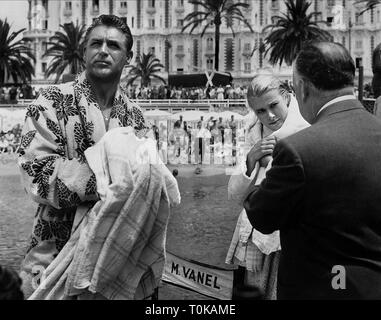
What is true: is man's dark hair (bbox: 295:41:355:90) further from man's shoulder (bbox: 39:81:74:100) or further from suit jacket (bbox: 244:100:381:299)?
man's shoulder (bbox: 39:81:74:100)

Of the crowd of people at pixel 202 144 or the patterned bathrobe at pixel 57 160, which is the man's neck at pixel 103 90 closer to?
the patterned bathrobe at pixel 57 160

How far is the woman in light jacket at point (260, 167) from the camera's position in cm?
297

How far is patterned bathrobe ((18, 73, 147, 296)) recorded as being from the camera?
8.00 ft

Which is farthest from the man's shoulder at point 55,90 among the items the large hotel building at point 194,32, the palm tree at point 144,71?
the large hotel building at point 194,32

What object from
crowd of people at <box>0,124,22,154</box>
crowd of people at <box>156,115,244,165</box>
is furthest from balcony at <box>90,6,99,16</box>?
crowd of people at <box>0,124,22,154</box>

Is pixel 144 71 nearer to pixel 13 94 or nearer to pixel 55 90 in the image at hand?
pixel 13 94

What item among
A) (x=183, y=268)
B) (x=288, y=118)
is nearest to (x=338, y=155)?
(x=288, y=118)

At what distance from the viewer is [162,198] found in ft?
7.52

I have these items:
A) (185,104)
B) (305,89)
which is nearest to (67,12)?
(185,104)

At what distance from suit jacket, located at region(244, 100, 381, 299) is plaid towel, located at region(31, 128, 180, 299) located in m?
0.38

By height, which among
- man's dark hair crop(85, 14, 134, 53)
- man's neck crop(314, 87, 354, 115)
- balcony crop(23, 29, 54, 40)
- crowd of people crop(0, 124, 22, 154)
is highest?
balcony crop(23, 29, 54, 40)

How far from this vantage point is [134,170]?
88.5 inches
